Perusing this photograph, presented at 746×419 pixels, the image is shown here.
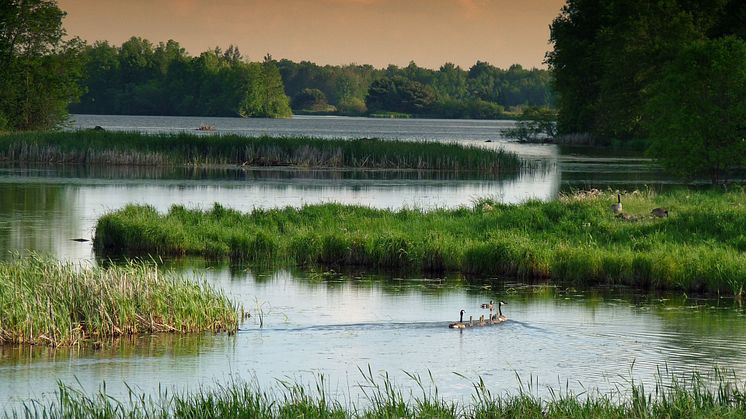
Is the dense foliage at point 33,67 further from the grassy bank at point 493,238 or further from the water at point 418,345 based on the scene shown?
the water at point 418,345

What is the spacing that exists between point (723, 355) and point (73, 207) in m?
28.7

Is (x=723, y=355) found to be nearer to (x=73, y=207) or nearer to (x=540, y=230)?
(x=540, y=230)

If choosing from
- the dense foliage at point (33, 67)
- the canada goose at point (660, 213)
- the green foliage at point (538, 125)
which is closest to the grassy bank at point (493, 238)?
the canada goose at point (660, 213)

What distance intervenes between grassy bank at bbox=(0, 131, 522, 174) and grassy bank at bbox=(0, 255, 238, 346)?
45.5 meters

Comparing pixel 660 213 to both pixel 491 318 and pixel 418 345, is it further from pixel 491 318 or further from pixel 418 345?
pixel 418 345

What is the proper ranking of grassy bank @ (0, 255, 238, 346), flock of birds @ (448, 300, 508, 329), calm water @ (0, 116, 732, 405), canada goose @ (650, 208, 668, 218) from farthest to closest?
canada goose @ (650, 208, 668, 218) → flock of birds @ (448, 300, 508, 329) → grassy bank @ (0, 255, 238, 346) → calm water @ (0, 116, 732, 405)

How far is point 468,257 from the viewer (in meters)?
27.2

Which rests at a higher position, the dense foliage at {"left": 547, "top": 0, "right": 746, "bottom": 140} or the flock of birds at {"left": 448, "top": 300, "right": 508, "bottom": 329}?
the dense foliage at {"left": 547, "top": 0, "right": 746, "bottom": 140}

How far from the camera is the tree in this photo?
4359 cm

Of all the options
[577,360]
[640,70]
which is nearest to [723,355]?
[577,360]

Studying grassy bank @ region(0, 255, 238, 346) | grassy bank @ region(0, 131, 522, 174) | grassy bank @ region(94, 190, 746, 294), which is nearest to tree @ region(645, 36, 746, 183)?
grassy bank @ region(94, 190, 746, 294)

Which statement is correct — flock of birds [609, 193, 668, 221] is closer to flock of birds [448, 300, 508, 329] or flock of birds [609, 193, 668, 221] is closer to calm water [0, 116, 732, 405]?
calm water [0, 116, 732, 405]

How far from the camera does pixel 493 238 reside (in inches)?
1116

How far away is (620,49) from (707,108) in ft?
130
